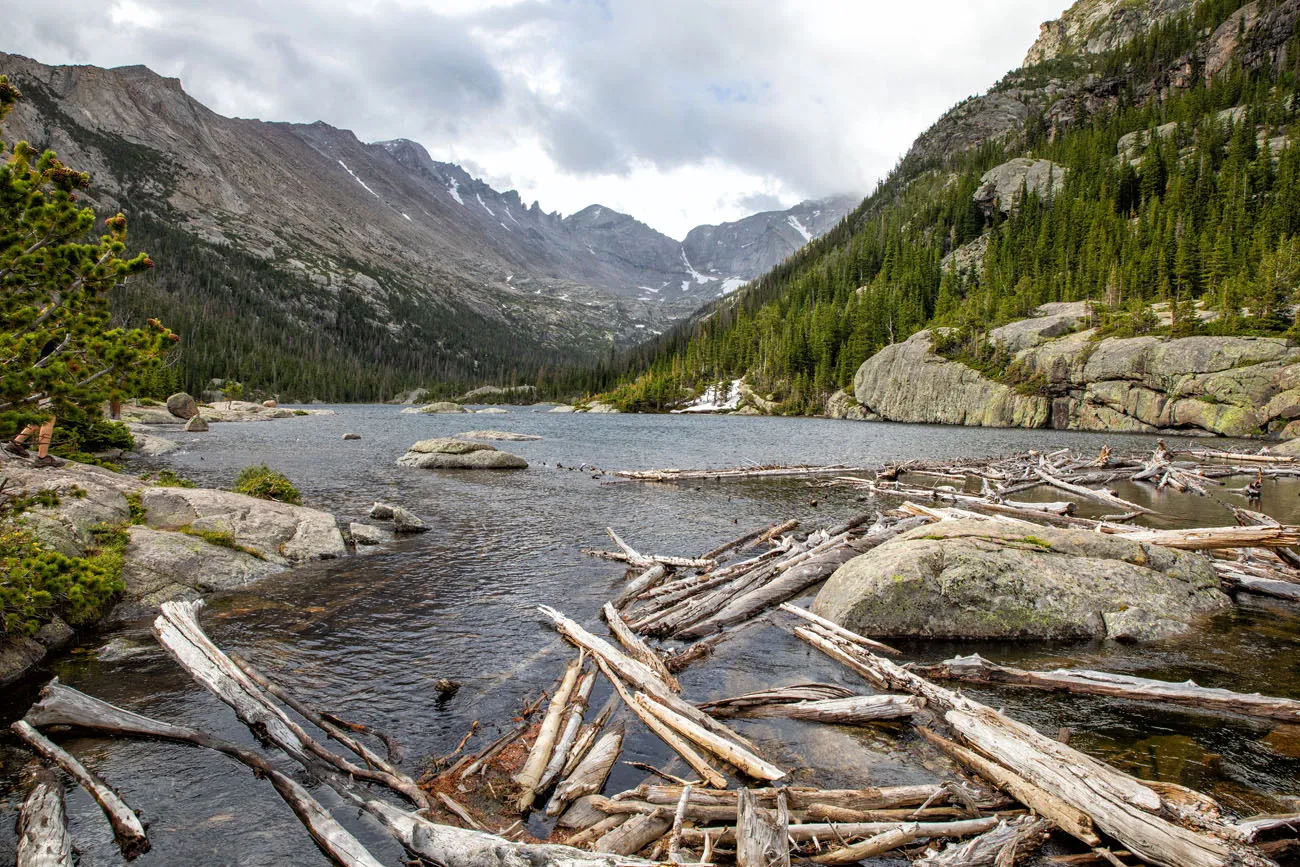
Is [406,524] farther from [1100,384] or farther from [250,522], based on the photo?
[1100,384]

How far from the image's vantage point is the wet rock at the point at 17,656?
8.84 m

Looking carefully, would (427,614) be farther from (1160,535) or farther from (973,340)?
(973,340)

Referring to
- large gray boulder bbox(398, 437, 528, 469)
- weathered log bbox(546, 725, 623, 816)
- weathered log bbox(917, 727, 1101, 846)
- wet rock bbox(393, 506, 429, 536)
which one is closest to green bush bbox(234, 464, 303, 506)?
wet rock bbox(393, 506, 429, 536)

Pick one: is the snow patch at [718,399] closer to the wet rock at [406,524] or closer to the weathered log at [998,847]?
the wet rock at [406,524]

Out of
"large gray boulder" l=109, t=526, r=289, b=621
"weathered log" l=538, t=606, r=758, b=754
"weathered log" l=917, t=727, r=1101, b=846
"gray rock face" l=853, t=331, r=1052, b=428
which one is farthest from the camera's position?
"gray rock face" l=853, t=331, r=1052, b=428

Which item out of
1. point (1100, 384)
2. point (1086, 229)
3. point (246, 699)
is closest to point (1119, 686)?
point (246, 699)

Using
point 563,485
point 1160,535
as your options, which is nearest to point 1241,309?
point 1160,535

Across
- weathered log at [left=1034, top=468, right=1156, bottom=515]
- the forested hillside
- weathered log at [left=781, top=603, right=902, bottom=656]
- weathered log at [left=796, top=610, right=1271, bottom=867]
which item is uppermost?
the forested hillside

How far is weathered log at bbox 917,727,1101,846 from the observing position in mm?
5277

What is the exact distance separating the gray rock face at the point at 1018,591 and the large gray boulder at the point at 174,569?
1399 centimetres

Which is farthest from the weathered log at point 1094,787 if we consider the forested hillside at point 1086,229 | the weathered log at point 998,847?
the forested hillside at point 1086,229

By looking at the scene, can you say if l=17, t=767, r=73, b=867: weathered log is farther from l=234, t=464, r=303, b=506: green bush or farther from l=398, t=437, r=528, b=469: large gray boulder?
l=398, t=437, r=528, b=469: large gray boulder

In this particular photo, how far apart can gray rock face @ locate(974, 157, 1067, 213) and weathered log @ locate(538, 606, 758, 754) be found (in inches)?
6315

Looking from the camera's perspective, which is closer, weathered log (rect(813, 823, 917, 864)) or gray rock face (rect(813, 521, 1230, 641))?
weathered log (rect(813, 823, 917, 864))
